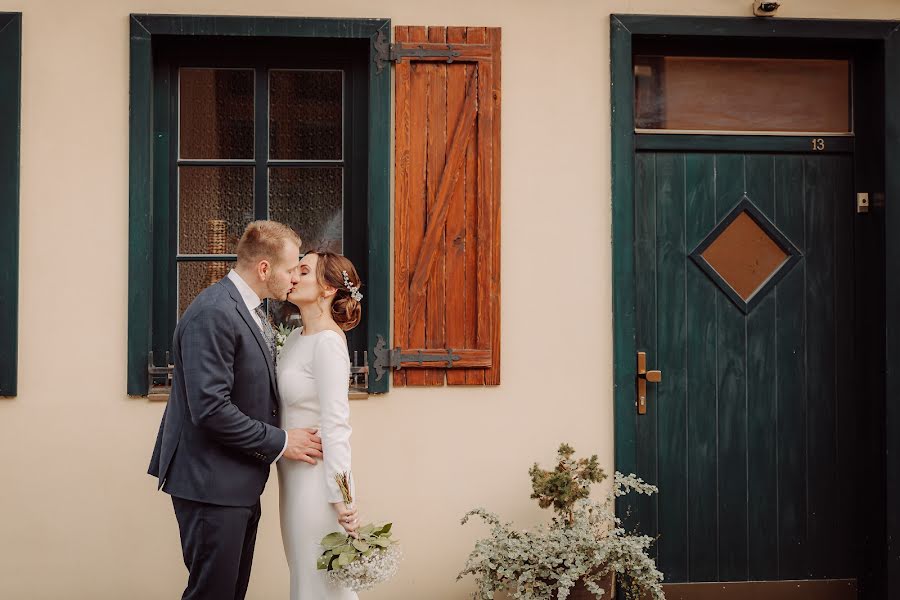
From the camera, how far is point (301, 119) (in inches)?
181

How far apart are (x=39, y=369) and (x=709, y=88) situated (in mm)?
3494

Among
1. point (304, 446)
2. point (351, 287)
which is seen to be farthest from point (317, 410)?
point (351, 287)

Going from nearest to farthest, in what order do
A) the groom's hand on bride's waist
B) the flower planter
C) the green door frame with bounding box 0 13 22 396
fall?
the groom's hand on bride's waist → the flower planter → the green door frame with bounding box 0 13 22 396

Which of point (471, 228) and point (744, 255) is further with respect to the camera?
point (744, 255)

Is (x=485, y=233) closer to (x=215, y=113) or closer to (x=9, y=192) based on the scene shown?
(x=215, y=113)

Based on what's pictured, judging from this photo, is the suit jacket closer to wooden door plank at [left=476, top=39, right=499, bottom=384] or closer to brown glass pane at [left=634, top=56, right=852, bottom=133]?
wooden door plank at [left=476, top=39, right=499, bottom=384]

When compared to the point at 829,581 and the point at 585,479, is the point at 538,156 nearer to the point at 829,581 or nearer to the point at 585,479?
the point at 585,479

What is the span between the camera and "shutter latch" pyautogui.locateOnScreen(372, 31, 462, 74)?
440cm

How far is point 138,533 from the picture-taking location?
4320mm

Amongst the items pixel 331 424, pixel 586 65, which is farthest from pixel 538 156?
pixel 331 424

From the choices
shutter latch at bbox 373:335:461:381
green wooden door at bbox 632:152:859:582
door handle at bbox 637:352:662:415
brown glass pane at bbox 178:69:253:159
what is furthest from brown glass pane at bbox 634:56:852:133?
brown glass pane at bbox 178:69:253:159

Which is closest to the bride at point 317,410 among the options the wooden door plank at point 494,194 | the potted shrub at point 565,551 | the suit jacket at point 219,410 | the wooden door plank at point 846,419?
the suit jacket at point 219,410

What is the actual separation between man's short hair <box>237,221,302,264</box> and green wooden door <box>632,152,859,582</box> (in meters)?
1.98

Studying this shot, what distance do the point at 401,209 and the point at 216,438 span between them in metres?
1.62
